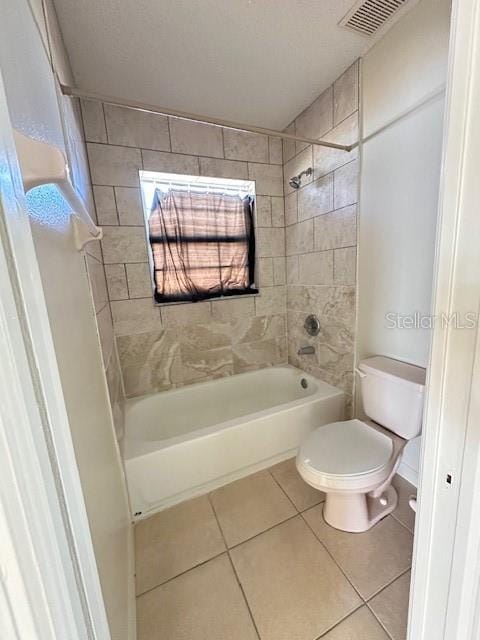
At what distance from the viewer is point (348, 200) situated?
178 cm

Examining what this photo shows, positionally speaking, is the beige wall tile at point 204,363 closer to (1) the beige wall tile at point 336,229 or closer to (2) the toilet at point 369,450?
(2) the toilet at point 369,450

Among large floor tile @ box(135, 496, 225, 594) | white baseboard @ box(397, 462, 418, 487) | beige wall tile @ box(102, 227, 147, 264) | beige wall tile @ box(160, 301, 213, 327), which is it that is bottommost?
large floor tile @ box(135, 496, 225, 594)

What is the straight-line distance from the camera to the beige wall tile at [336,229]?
178cm

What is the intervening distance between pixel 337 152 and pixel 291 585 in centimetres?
244

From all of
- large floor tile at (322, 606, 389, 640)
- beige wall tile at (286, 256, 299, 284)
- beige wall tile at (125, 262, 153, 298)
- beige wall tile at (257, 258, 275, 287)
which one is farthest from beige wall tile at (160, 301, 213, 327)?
large floor tile at (322, 606, 389, 640)

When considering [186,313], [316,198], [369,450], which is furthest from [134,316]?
[369,450]

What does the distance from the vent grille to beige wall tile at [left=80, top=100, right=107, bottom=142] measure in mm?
1531

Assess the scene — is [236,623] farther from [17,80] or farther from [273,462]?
[17,80]

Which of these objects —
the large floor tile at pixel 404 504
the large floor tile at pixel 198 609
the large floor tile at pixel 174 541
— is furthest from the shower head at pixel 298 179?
the large floor tile at pixel 198 609

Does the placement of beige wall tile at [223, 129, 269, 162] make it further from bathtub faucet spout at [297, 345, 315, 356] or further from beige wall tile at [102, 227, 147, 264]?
bathtub faucet spout at [297, 345, 315, 356]

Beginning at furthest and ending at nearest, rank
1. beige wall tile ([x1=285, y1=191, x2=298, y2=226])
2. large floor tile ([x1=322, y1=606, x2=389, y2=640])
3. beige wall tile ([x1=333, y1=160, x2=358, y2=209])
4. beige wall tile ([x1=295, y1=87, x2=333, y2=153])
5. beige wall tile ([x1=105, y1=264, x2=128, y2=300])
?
beige wall tile ([x1=285, y1=191, x2=298, y2=226]) < beige wall tile ([x1=105, y1=264, x2=128, y2=300]) < beige wall tile ([x1=295, y1=87, x2=333, y2=153]) < beige wall tile ([x1=333, y1=160, x2=358, y2=209]) < large floor tile ([x1=322, y1=606, x2=389, y2=640])

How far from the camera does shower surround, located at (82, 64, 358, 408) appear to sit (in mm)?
1832

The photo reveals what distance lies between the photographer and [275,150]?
233 cm

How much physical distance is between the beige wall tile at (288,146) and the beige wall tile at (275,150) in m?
0.04
